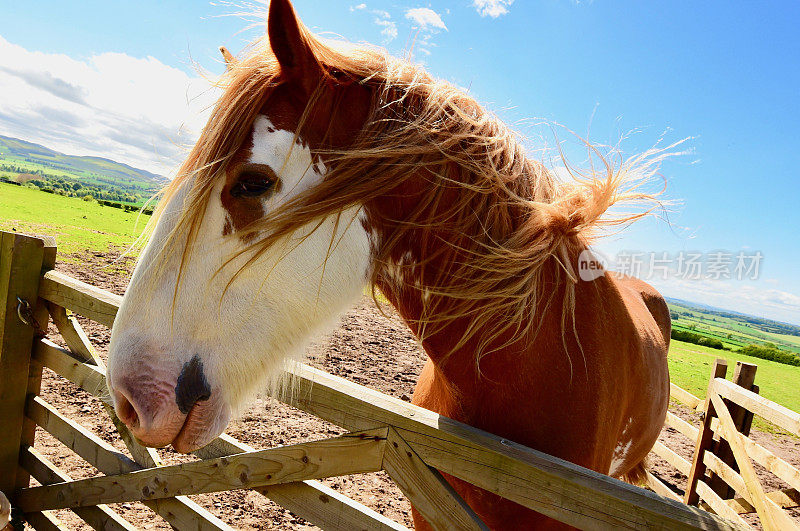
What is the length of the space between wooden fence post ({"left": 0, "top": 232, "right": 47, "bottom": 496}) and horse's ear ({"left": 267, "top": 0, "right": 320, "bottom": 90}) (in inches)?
108

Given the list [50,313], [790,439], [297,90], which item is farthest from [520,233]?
[790,439]

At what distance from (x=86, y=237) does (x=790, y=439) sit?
2318cm

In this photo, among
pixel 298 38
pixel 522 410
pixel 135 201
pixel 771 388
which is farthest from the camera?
pixel 771 388

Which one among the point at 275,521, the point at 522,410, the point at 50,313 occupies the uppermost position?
the point at 522,410

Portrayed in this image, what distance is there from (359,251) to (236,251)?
35 centimetres

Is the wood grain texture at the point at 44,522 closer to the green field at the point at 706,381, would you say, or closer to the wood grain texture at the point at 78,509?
the wood grain texture at the point at 78,509

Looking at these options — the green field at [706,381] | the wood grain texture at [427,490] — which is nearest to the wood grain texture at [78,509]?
the wood grain texture at [427,490]

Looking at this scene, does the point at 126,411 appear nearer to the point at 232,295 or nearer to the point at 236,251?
the point at 232,295

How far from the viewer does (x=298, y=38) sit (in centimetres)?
111

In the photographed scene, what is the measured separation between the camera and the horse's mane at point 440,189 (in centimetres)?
113

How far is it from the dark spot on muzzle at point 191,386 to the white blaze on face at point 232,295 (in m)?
0.02

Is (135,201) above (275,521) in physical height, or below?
above

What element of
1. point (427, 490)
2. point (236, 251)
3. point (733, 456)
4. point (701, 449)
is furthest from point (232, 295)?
point (733, 456)

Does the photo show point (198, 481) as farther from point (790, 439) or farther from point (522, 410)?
point (790, 439)
